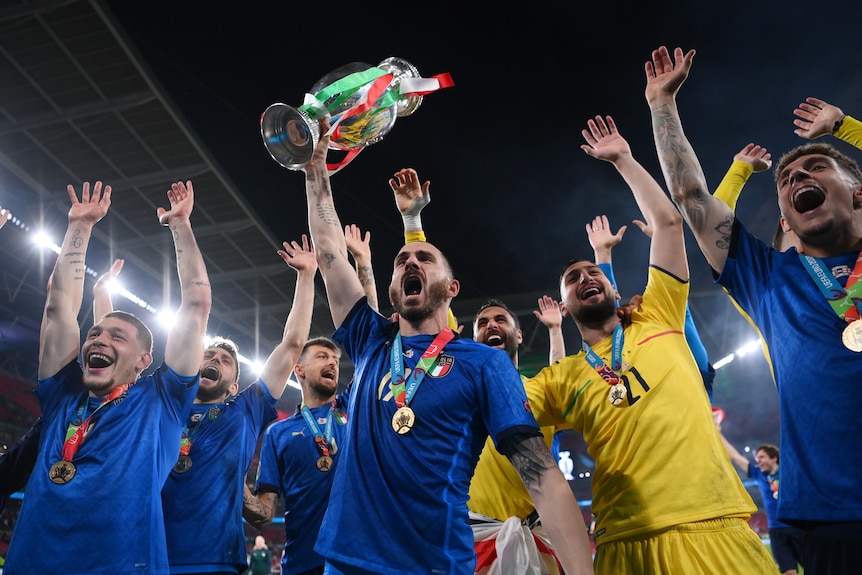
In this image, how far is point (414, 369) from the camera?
255 cm

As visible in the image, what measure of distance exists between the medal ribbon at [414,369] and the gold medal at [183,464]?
6.76 ft

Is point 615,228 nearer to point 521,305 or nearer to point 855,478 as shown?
point 521,305

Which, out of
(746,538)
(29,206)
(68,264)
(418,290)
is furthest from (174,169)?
(746,538)

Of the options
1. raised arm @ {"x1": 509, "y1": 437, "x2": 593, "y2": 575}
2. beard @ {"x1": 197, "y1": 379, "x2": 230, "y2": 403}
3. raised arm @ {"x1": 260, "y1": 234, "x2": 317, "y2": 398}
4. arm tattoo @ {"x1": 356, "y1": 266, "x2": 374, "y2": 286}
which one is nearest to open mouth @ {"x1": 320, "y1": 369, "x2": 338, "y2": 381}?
raised arm @ {"x1": 260, "y1": 234, "x2": 317, "y2": 398}

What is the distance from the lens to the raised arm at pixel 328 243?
2898 mm

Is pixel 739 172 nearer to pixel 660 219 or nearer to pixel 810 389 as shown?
pixel 660 219

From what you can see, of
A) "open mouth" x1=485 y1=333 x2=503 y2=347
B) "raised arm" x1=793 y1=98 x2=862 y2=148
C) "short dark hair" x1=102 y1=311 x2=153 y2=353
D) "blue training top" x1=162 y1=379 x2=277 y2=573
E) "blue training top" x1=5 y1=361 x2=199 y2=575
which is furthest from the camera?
"open mouth" x1=485 y1=333 x2=503 y2=347

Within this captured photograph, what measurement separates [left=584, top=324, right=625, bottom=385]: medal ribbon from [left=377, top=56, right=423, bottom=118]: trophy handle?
180 cm

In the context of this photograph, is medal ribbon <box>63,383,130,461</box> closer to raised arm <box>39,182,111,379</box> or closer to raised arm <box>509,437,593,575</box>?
raised arm <box>39,182,111,379</box>

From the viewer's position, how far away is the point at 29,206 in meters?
13.4

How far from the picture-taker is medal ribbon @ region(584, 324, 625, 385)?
9.83ft

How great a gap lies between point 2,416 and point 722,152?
21.1 metres

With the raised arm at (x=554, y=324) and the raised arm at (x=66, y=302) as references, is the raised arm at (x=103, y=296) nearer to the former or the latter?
the raised arm at (x=66, y=302)

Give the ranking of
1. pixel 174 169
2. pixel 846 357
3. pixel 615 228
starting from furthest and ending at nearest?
1. pixel 615 228
2. pixel 174 169
3. pixel 846 357
